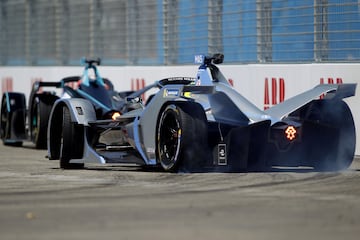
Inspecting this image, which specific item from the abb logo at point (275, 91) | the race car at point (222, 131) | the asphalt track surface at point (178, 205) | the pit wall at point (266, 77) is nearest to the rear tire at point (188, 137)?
the race car at point (222, 131)

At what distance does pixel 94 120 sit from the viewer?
44.6 feet

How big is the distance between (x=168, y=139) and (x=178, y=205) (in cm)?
330

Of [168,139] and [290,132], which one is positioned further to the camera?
[168,139]

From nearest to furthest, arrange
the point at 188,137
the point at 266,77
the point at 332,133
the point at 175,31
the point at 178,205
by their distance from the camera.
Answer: the point at 178,205, the point at 188,137, the point at 332,133, the point at 266,77, the point at 175,31

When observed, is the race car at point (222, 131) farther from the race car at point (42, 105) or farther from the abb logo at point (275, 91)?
the race car at point (42, 105)

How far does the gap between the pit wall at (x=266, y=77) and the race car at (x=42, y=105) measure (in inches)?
62.6

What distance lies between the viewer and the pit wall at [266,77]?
15.2 m

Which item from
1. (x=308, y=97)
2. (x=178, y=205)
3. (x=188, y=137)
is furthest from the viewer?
(x=308, y=97)

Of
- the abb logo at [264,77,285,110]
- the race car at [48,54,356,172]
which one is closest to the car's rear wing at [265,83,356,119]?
the race car at [48,54,356,172]

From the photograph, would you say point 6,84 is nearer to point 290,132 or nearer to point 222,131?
point 222,131

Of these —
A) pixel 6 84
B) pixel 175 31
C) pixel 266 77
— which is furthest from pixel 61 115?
pixel 6 84

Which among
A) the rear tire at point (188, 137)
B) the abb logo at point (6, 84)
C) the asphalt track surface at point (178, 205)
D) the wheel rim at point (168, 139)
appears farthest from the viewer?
the abb logo at point (6, 84)

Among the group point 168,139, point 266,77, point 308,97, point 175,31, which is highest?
point 175,31

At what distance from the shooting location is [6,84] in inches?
1059
